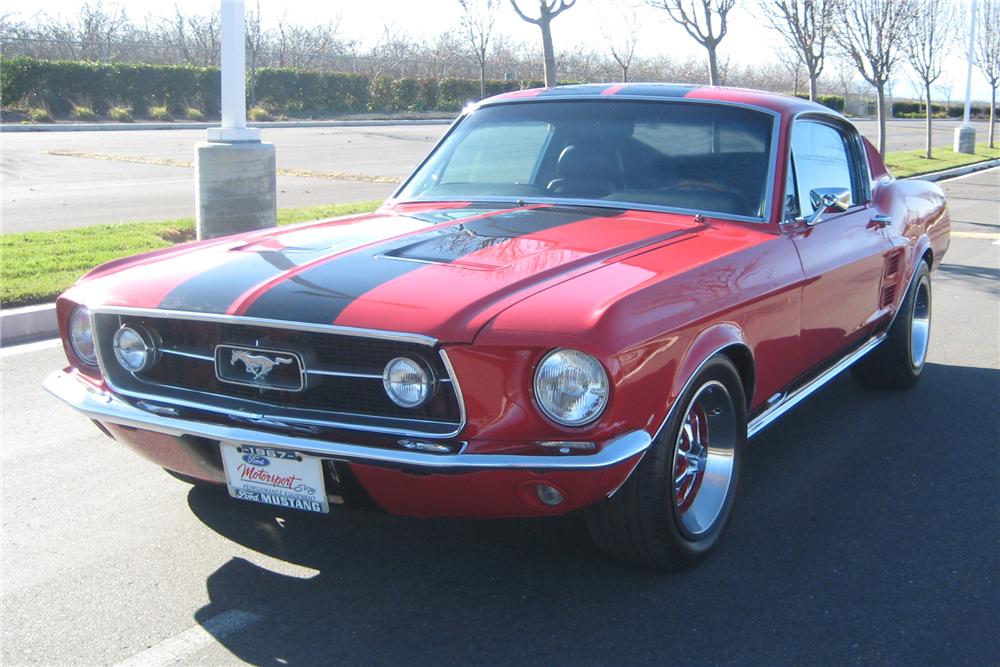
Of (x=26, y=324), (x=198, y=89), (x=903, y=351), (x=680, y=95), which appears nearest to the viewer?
(x=680, y=95)

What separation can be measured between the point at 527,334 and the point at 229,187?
6.43 m

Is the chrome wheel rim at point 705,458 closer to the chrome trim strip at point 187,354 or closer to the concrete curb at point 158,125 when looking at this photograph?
the chrome trim strip at point 187,354

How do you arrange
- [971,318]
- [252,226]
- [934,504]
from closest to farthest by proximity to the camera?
1. [934,504]
2. [971,318]
3. [252,226]

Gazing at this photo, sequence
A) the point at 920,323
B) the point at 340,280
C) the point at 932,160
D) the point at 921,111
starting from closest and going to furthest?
the point at 340,280 < the point at 920,323 < the point at 932,160 < the point at 921,111

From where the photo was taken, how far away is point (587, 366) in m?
2.91

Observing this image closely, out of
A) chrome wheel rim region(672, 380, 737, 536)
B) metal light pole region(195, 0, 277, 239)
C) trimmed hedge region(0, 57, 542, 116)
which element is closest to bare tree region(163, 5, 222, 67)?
trimmed hedge region(0, 57, 542, 116)

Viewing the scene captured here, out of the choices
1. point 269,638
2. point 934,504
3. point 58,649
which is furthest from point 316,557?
point 934,504

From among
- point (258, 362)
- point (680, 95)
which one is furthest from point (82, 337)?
point (680, 95)

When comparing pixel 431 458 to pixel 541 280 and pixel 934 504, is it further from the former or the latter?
pixel 934 504

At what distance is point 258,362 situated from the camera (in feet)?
10.5

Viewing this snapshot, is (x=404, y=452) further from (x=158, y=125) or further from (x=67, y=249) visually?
(x=158, y=125)

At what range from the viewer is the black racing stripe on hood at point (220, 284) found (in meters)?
3.24

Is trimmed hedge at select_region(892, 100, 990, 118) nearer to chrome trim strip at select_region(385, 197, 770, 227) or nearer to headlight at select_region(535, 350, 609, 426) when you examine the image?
chrome trim strip at select_region(385, 197, 770, 227)

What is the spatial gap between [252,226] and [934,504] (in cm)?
624
